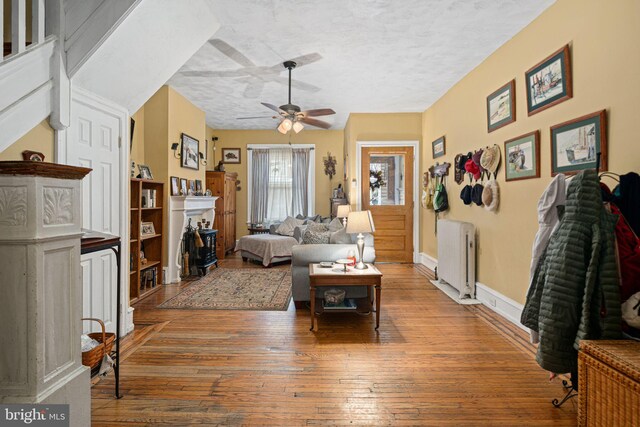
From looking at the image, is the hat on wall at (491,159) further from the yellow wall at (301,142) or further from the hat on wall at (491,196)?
the yellow wall at (301,142)

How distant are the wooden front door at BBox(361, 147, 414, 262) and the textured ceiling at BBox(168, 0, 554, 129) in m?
1.05

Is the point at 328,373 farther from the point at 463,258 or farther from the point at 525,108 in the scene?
the point at 525,108

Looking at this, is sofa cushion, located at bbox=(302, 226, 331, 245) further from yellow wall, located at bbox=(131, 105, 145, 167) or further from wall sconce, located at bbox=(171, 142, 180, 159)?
yellow wall, located at bbox=(131, 105, 145, 167)

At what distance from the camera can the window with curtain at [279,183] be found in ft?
27.6

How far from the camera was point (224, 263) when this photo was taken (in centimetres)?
669

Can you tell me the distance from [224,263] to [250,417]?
4.94m

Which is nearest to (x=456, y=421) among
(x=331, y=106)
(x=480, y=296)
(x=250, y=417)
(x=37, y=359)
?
(x=250, y=417)

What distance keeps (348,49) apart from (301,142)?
459cm

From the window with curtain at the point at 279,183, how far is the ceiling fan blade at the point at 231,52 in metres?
4.06

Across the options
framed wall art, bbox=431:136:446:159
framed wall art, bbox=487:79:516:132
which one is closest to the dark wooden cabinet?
framed wall art, bbox=431:136:446:159

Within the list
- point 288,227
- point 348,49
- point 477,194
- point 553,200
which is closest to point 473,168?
point 477,194

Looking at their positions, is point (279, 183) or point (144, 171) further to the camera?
point (279, 183)

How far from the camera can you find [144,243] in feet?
16.5

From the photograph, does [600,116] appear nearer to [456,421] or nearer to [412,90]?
[456,421]
